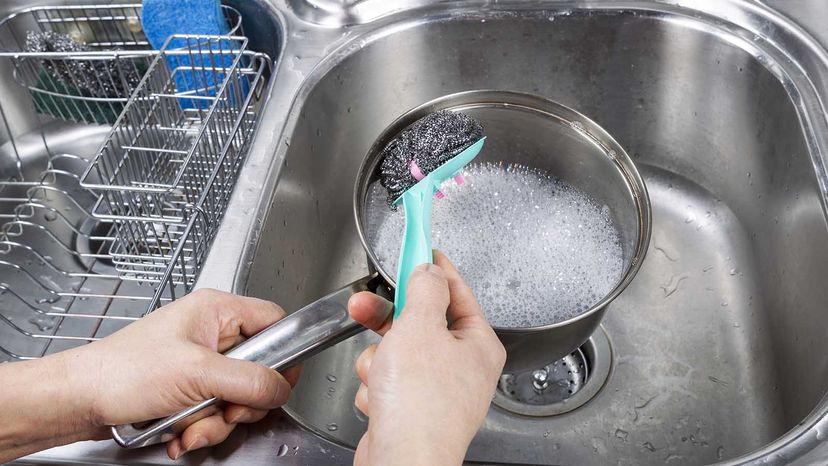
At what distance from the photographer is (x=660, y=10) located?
3.27 ft

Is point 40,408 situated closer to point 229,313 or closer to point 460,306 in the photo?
point 229,313

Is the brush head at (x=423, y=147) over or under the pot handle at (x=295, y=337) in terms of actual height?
over

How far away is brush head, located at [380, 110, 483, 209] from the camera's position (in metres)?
0.77

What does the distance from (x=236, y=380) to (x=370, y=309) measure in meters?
0.13

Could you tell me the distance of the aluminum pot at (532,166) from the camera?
625 millimetres

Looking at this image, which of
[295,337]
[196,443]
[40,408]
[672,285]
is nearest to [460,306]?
[295,337]

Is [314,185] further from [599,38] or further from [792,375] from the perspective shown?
[792,375]

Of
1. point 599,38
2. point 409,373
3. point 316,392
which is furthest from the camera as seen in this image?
point 599,38

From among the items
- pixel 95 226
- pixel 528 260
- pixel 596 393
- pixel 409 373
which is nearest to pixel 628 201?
pixel 528 260

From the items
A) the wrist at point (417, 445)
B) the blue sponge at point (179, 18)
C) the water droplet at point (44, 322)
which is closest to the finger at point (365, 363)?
the wrist at point (417, 445)

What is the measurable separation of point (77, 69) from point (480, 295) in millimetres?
722

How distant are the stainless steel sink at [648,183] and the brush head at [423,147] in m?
0.15

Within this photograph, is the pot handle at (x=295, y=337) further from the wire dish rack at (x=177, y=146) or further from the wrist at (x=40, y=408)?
the wire dish rack at (x=177, y=146)

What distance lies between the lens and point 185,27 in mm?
1032
